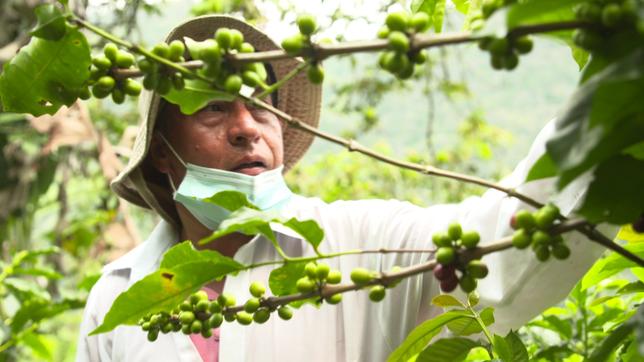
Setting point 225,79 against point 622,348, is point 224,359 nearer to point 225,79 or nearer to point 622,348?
point 622,348

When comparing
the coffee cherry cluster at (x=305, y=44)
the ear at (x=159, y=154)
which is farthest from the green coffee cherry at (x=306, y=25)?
the ear at (x=159, y=154)

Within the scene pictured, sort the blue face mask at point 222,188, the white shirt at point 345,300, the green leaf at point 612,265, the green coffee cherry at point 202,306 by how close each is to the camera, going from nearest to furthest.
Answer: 1. the green coffee cherry at point 202,306
2. the green leaf at point 612,265
3. the white shirt at point 345,300
4. the blue face mask at point 222,188

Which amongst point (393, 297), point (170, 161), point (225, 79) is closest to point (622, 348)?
point (393, 297)

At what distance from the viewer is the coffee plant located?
1.79 ft

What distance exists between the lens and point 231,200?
Answer: 2.97ft

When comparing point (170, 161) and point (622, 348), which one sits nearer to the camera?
point (622, 348)

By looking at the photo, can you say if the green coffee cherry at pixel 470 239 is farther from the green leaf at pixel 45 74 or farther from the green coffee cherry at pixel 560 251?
the green leaf at pixel 45 74

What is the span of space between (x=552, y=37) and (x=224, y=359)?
44.7 inches

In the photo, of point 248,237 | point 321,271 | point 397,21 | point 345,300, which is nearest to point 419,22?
point 397,21

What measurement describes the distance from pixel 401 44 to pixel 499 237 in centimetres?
65

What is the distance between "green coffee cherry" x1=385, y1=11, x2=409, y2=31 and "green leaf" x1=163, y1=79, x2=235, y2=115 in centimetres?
18

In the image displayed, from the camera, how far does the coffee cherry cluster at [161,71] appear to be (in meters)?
0.72

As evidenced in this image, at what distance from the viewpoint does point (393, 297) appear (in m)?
1.57

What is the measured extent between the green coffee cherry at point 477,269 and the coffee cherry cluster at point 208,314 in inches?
9.1
